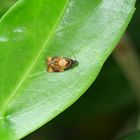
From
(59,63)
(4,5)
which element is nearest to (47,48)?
(59,63)

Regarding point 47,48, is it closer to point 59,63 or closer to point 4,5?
point 59,63

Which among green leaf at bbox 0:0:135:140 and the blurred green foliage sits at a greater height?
the blurred green foliage

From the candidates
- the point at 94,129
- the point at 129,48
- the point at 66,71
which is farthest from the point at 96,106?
the point at 66,71

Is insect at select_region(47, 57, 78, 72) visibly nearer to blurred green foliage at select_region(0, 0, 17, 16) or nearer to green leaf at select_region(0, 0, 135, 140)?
green leaf at select_region(0, 0, 135, 140)

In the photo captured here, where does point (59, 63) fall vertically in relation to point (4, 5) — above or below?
below

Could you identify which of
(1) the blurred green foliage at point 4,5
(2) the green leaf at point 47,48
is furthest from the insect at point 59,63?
(1) the blurred green foliage at point 4,5

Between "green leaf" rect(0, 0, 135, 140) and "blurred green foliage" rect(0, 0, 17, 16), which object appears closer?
"green leaf" rect(0, 0, 135, 140)

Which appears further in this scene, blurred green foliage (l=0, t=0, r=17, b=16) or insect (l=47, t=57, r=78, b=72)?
blurred green foliage (l=0, t=0, r=17, b=16)

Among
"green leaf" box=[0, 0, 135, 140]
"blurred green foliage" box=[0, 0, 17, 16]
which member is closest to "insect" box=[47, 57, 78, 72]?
"green leaf" box=[0, 0, 135, 140]
